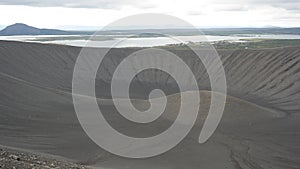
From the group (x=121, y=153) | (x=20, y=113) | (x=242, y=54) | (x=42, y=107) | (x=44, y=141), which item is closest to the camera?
(x=121, y=153)

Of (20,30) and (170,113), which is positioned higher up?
(20,30)

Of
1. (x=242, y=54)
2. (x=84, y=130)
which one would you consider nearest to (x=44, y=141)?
(x=84, y=130)

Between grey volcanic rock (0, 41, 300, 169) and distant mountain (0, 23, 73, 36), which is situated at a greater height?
distant mountain (0, 23, 73, 36)

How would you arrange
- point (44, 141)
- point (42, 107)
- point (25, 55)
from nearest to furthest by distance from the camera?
point (44, 141) → point (42, 107) → point (25, 55)

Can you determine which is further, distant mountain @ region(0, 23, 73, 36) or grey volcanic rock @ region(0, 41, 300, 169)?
distant mountain @ region(0, 23, 73, 36)

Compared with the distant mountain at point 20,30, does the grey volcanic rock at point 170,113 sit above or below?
below

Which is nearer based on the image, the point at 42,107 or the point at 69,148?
the point at 69,148

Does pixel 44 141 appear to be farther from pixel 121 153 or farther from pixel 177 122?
pixel 177 122

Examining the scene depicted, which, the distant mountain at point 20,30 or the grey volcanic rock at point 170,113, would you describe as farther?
the distant mountain at point 20,30
